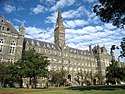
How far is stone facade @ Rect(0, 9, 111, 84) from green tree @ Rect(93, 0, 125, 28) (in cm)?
3947

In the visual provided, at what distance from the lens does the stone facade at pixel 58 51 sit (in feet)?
187

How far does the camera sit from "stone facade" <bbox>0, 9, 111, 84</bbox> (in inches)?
2243

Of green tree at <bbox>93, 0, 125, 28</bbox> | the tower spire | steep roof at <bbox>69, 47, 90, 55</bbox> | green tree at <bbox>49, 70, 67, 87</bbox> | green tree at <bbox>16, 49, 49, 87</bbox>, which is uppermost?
the tower spire

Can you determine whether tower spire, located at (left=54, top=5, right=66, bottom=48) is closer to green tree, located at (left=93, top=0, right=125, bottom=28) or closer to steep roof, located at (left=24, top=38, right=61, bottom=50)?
steep roof, located at (left=24, top=38, right=61, bottom=50)

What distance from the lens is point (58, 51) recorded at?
3287 inches

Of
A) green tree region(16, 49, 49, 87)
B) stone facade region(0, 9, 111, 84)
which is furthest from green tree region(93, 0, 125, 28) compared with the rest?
stone facade region(0, 9, 111, 84)

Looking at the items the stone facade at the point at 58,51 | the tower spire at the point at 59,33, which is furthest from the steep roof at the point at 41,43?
the tower spire at the point at 59,33

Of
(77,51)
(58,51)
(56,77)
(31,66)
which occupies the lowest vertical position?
(56,77)

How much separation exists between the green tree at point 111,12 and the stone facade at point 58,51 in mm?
39473

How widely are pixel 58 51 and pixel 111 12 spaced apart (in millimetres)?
60204

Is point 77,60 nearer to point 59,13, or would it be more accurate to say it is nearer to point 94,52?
point 94,52

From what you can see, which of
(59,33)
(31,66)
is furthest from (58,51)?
(31,66)

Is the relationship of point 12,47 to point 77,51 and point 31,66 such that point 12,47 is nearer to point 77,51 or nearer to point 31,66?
point 31,66

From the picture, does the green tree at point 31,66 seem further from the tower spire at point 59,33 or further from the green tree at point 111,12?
the tower spire at point 59,33
